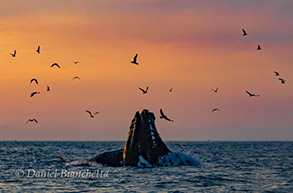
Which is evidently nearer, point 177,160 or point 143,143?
point 143,143

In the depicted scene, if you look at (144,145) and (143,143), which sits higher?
(143,143)

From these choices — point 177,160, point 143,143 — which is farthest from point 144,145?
point 177,160

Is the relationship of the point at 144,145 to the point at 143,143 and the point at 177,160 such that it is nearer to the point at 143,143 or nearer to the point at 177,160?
the point at 143,143

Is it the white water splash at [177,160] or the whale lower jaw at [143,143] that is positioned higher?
the whale lower jaw at [143,143]

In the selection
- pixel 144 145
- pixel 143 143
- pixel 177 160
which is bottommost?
pixel 177 160

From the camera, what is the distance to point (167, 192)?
23.7 m

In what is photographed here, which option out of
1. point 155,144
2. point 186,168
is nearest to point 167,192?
point 155,144

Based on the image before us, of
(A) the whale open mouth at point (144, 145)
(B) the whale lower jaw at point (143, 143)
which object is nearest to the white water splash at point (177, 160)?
(A) the whale open mouth at point (144, 145)

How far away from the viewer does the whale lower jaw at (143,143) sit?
101ft

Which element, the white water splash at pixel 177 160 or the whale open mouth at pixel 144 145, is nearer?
the whale open mouth at pixel 144 145

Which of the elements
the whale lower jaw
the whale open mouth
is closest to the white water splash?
the whale open mouth

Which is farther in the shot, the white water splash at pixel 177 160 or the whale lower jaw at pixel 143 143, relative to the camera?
the white water splash at pixel 177 160

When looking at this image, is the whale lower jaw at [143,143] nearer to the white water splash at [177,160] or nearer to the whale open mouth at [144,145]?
the whale open mouth at [144,145]

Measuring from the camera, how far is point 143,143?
101 ft
